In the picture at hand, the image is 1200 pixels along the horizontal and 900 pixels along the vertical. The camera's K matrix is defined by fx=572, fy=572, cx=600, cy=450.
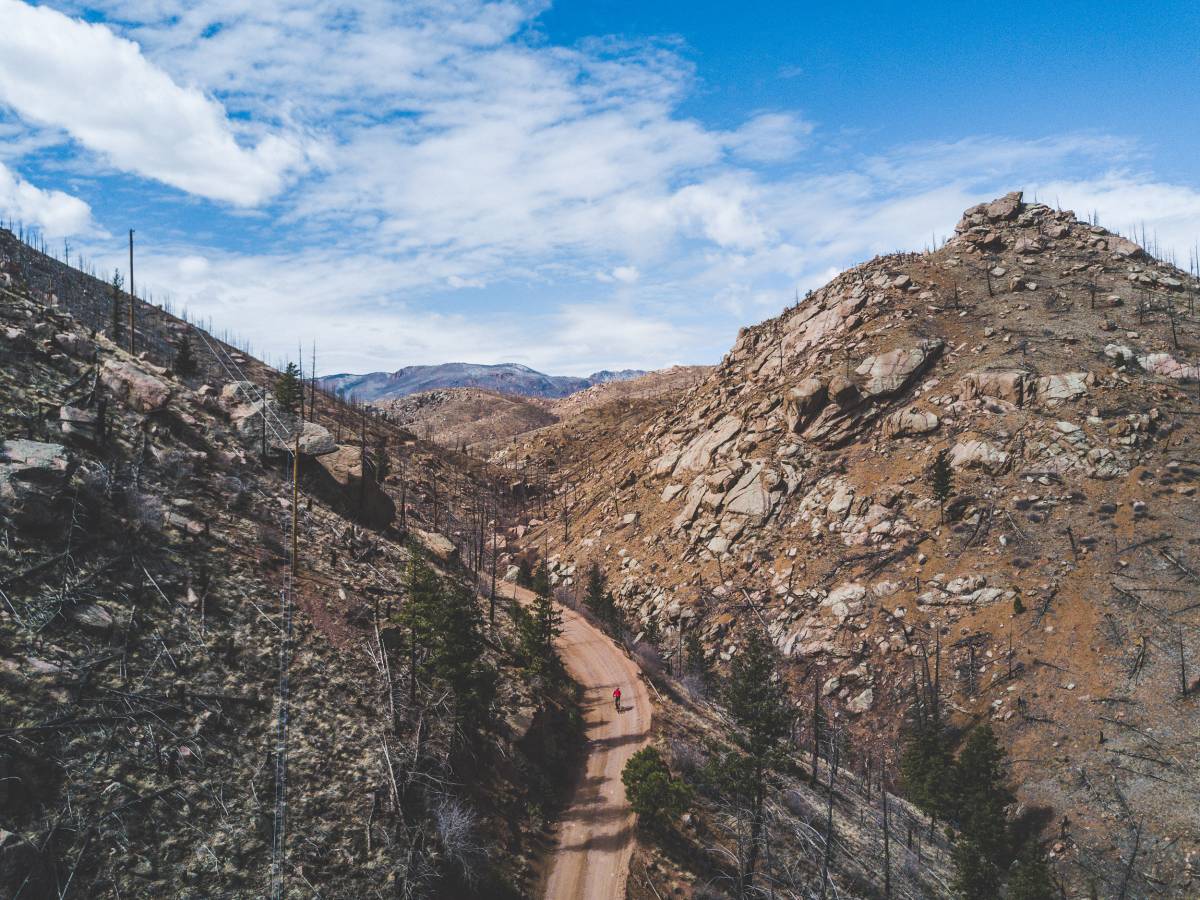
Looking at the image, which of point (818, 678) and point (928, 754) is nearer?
point (928, 754)

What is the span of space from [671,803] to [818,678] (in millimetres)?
31545

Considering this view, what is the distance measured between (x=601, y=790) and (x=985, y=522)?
48490mm

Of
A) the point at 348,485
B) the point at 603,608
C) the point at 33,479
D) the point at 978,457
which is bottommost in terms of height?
the point at 603,608

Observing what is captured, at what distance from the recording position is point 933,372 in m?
75.9

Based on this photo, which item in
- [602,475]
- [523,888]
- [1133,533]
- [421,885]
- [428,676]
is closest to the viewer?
[421,885]

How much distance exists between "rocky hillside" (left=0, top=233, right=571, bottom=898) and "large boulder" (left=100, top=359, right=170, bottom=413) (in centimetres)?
15

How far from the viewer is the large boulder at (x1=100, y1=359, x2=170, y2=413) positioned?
34531 mm

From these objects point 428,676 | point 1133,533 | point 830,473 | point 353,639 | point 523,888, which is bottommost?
point 523,888

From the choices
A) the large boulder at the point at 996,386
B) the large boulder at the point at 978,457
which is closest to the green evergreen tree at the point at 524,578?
the large boulder at the point at 978,457

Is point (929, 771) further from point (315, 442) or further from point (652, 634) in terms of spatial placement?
point (315, 442)

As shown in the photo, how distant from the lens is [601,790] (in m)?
33.2

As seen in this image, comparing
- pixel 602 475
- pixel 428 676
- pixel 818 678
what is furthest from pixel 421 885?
pixel 602 475

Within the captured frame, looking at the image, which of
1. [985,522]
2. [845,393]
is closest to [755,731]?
[985,522]

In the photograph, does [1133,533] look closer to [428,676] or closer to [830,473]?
[830,473]
